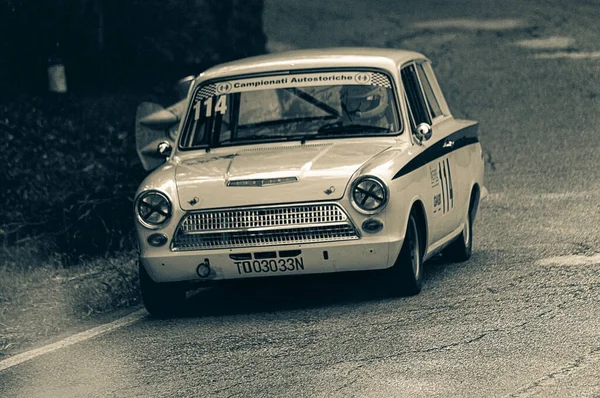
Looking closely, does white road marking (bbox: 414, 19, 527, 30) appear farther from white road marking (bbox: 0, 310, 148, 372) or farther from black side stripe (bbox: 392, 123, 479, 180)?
white road marking (bbox: 0, 310, 148, 372)

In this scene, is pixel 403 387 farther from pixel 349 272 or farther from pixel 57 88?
pixel 57 88

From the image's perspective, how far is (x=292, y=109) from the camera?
9.15 metres

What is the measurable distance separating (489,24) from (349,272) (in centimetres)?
1684

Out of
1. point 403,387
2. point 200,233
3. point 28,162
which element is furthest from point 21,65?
point 403,387

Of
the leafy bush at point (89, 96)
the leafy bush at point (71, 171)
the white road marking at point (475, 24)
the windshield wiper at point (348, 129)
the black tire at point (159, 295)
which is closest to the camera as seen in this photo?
the black tire at point (159, 295)

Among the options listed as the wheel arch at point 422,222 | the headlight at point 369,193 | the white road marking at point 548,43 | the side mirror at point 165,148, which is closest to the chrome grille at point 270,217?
the headlight at point 369,193

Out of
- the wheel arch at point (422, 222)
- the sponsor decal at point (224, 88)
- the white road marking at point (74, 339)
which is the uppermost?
the sponsor decal at point (224, 88)

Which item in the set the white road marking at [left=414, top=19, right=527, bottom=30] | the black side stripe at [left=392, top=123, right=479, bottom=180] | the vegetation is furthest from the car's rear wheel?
the white road marking at [left=414, top=19, right=527, bottom=30]

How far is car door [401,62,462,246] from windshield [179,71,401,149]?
10.4 inches

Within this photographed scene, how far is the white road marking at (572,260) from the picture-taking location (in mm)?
9148

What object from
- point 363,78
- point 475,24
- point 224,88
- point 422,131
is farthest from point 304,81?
point 475,24

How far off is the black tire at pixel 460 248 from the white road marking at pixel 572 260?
2.15 ft

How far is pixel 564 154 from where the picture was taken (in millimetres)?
15375

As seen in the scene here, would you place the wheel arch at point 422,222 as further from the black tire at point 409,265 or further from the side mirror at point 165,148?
the side mirror at point 165,148
